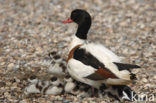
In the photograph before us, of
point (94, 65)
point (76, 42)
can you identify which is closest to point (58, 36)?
point (76, 42)

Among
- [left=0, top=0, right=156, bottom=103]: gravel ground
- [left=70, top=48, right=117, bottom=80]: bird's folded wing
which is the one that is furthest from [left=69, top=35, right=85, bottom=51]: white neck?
[left=0, top=0, right=156, bottom=103]: gravel ground

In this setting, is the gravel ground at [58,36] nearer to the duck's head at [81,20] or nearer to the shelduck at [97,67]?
the shelduck at [97,67]

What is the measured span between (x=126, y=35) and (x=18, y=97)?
3.97 m

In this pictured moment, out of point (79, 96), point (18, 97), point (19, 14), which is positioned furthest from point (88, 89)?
point (19, 14)

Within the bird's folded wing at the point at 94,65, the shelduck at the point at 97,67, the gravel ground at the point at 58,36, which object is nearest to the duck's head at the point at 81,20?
the shelduck at the point at 97,67

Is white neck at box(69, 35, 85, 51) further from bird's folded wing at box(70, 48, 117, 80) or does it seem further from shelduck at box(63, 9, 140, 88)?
bird's folded wing at box(70, 48, 117, 80)

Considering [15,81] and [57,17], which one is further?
[57,17]

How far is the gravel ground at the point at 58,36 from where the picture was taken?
5.87m

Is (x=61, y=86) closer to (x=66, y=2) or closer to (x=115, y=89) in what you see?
(x=115, y=89)

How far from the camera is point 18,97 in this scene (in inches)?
215

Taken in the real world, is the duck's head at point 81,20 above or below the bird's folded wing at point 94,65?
above

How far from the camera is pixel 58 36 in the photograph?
321 inches

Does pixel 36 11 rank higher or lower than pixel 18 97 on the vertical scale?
higher

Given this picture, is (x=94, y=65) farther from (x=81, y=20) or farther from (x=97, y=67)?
(x=81, y=20)
